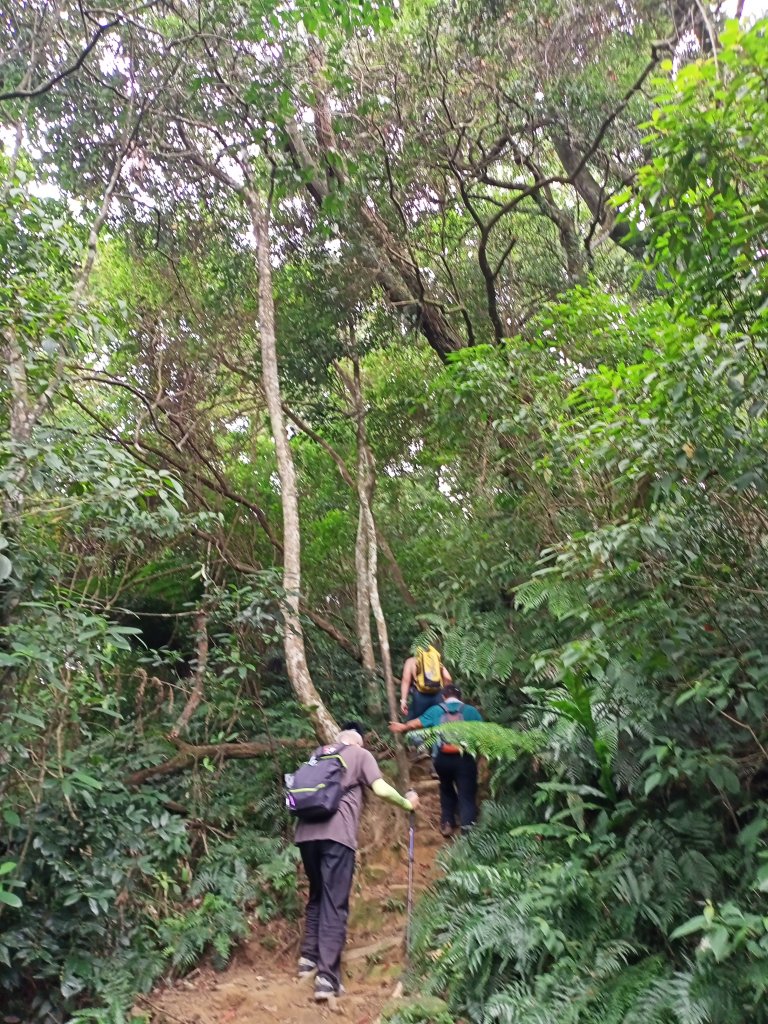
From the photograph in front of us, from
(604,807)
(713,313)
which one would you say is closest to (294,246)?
(713,313)

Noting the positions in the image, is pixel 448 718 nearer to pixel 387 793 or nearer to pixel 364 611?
pixel 387 793

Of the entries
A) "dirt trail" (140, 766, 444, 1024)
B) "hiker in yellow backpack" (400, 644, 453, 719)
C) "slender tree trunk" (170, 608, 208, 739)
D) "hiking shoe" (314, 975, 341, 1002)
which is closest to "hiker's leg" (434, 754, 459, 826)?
"dirt trail" (140, 766, 444, 1024)

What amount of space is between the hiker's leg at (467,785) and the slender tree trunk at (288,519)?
52.6 inches

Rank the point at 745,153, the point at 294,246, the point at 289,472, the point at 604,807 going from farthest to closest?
the point at 294,246 → the point at 289,472 → the point at 604,807 → the point at 745,153

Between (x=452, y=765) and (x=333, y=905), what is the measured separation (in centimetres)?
185

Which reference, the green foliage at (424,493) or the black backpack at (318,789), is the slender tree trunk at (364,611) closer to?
the green foliage at (424,493)

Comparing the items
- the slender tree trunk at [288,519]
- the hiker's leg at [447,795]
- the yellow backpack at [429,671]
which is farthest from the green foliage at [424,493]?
the hiker's leg at [447,795]

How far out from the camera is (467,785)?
704 cm

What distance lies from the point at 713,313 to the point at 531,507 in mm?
3916

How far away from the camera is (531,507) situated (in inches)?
321

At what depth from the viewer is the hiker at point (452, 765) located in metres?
7.03

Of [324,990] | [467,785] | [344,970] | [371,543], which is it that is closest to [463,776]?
[467,785]

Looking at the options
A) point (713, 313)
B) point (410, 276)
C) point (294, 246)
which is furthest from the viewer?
point (294, 246)

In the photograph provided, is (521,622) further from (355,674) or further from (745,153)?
(745,153)
